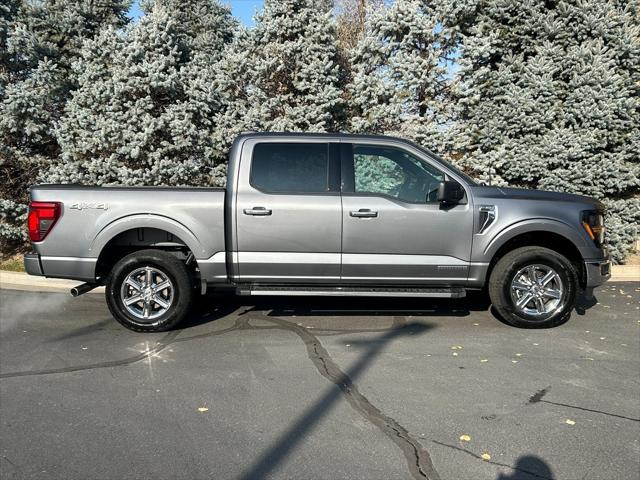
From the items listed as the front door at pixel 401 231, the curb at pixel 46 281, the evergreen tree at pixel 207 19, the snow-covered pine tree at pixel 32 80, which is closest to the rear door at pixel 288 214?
the front door at pixel 401 231

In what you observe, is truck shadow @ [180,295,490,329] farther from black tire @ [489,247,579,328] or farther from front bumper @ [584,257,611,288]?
front bumper @ [584,257,611,288]

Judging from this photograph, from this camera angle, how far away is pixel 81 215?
5.34 metres

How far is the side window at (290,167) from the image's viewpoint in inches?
217

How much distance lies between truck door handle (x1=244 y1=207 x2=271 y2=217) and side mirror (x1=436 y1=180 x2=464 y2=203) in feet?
5.70

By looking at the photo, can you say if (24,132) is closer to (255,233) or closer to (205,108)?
(205,108)

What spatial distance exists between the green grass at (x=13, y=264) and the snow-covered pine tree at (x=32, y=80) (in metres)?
0.35

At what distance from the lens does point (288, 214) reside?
5.38 m

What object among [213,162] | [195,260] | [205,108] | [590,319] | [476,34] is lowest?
[590,319]

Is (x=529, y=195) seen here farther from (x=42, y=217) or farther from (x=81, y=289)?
(x=42, y=217)

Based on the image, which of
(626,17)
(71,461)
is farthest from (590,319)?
(626,17)

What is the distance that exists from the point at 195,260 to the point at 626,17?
859cm

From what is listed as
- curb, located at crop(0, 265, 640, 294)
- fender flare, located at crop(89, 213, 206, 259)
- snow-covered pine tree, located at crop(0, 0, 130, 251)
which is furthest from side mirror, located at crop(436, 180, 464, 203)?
snow-covered pine tree, located at crop(0, 0, 130, 251)

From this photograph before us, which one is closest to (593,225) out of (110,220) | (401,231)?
(401,231)

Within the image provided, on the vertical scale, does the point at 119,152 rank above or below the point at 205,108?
below
